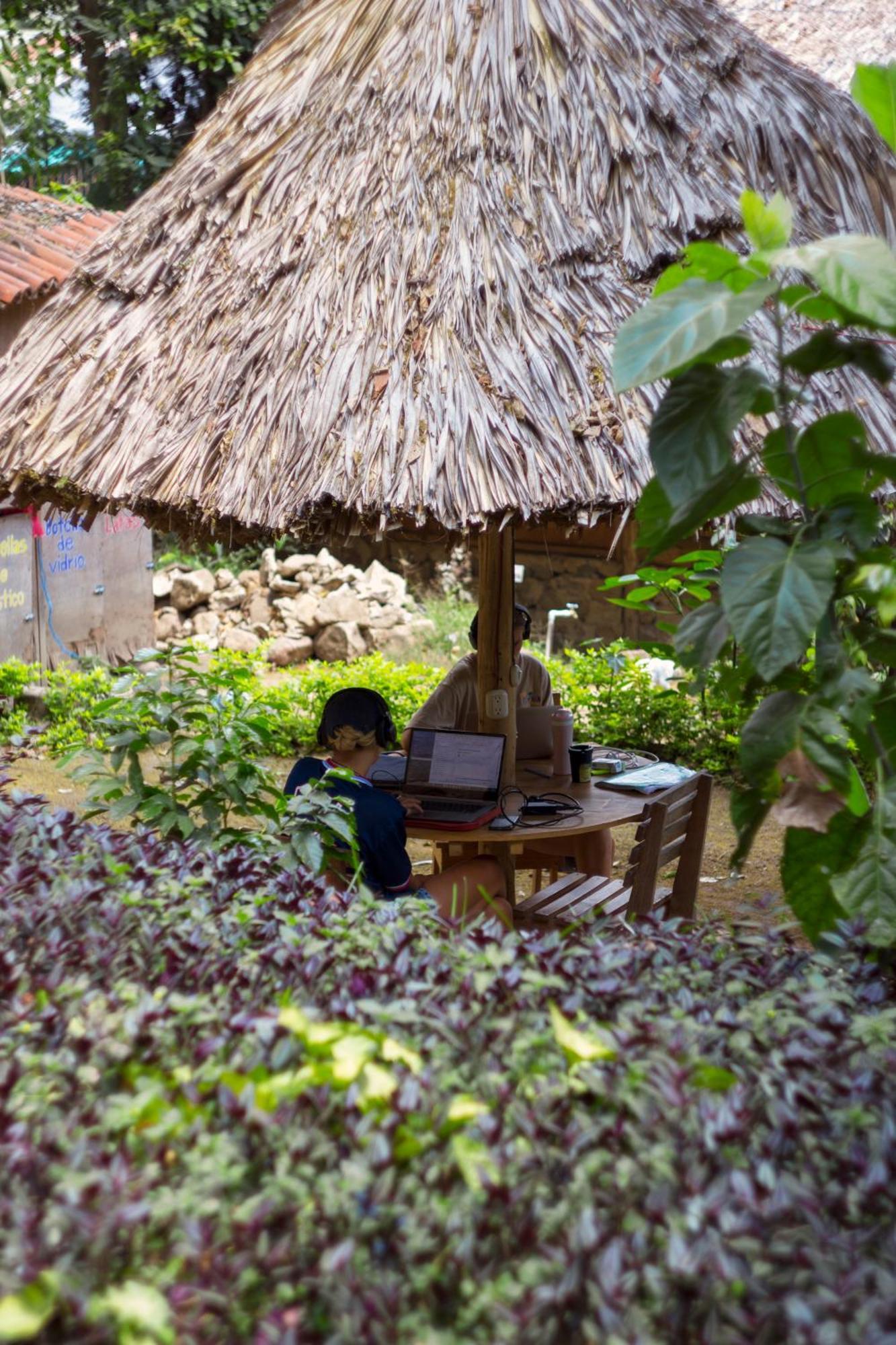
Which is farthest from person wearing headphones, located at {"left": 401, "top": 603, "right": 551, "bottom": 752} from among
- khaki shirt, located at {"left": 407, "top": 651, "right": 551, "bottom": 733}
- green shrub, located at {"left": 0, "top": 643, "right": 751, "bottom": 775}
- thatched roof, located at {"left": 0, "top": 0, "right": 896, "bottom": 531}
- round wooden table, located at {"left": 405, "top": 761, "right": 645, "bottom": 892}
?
green shrub, located at {"left": 0, "top": 643, "right": 751, "bottom": 775}

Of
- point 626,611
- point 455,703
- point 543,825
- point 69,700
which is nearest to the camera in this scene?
point 543,825

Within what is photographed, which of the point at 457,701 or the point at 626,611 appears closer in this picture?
the point at 457,701

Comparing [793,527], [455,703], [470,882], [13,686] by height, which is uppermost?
[793,527]

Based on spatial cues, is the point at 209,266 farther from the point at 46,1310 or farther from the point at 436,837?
the point at 46,1310

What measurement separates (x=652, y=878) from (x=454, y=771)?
819mm

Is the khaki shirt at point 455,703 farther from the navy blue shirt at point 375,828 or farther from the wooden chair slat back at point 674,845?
the navy blue shirt at point 375,828

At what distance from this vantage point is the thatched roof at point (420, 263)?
3613mm

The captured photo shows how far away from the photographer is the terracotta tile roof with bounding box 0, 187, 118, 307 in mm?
9703

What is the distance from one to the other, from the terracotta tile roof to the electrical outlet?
6387mm

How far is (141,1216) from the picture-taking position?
134 centimetres

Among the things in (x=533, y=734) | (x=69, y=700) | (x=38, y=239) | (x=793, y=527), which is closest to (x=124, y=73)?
(x=38, y=239)

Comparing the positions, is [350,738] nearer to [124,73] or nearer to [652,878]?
[652,878]

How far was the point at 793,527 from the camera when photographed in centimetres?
220

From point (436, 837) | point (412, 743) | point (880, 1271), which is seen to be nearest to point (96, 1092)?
point (880, 1271)
